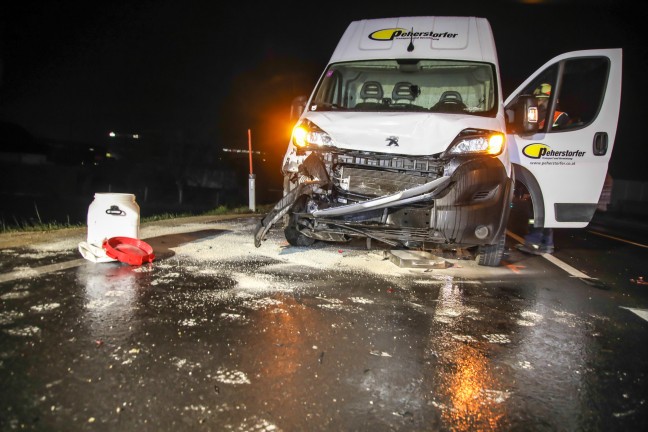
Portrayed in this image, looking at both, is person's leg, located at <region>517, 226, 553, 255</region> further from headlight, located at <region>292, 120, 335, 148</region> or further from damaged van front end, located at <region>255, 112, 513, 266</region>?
headlight, located at <region>292, 120, 335, 148</region>

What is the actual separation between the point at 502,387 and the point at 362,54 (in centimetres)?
456

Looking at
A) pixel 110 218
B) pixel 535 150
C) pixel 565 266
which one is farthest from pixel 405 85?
pixel 110 218

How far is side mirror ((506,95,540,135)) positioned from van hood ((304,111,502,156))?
89 cm

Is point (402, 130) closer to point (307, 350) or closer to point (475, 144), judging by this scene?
point (475, 144)

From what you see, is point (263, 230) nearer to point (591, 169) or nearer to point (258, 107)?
point (591, 169)

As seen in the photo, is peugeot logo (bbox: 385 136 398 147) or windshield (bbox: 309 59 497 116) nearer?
peugeot logo (bbox: 385 136 398 147)

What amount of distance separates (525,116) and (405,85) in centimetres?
171

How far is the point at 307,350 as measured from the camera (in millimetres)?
2877

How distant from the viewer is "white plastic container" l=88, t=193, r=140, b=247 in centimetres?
500

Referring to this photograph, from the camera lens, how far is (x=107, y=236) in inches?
199

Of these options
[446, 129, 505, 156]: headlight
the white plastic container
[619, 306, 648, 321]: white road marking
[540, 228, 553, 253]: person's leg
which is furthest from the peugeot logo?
[540, 228, 553, 253]: person's leg

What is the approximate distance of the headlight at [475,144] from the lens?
435 cm

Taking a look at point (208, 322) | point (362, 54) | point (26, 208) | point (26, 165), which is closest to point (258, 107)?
point (26, 165)

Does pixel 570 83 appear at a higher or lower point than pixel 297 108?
higher
